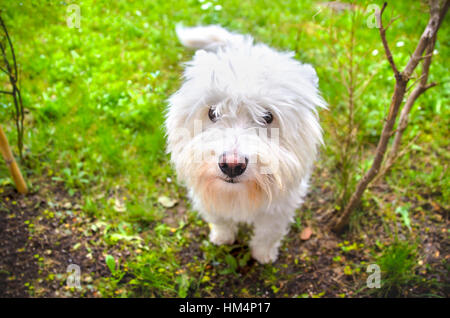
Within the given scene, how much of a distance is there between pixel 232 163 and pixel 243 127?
11.1 inches

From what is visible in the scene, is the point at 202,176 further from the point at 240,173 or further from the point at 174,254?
the point at 174,254

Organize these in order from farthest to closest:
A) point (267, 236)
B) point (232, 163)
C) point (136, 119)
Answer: point (136, 119)
point (267, 236)
point (232, 163)

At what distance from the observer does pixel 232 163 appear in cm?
175

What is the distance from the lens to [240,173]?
1796mm

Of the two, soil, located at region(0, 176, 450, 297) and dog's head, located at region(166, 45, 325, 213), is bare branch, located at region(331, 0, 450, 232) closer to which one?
soil, located at region(0, 176, 450, 297)

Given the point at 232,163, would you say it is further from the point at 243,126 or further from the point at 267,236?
the point at 267,236

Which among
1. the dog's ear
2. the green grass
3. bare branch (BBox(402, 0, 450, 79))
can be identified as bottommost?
the green grass

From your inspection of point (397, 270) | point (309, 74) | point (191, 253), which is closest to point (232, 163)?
point (309, 74)

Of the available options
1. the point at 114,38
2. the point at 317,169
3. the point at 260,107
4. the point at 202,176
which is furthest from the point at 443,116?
the point at 114,38

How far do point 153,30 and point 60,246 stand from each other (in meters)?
2.88

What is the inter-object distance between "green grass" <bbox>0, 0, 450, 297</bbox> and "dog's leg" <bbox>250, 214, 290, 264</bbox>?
0.34 feet

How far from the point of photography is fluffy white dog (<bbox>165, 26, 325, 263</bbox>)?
6.02 feet

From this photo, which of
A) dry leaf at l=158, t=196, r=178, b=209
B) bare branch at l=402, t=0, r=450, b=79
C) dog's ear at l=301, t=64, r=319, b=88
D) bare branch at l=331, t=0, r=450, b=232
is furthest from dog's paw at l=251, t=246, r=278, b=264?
bare branch at l=402, t=0, r=450, b=79

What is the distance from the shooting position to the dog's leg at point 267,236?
2.48 meters
